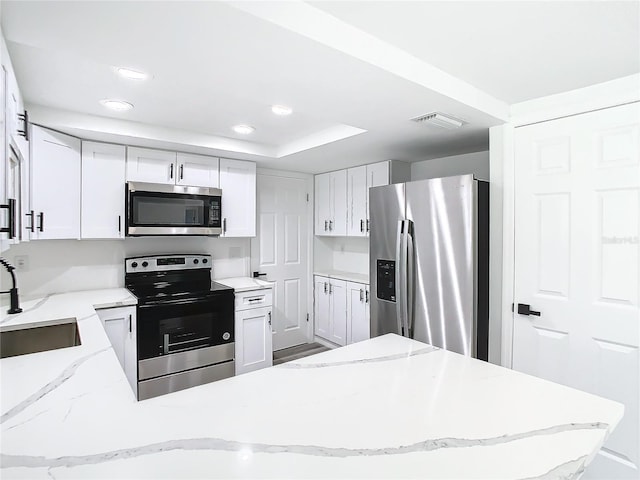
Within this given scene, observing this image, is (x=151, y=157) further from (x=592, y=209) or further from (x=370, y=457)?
(x=592, y=209)

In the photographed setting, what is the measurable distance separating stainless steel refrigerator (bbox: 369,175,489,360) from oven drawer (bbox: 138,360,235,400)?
1430mm

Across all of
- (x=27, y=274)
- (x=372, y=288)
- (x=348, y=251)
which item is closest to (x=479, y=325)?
(x=372, y=288)

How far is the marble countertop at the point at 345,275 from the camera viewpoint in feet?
12.2

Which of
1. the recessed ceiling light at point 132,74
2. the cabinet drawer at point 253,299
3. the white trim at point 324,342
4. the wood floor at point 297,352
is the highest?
the recessed ceiling light at point 132,74

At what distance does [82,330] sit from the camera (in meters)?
1.81

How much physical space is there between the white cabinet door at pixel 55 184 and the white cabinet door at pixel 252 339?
148 cm

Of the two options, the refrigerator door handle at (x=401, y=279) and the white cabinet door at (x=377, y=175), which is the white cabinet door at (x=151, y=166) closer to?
the white cabinet door at (x=377, y=175)

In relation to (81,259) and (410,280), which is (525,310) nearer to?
(410,280)

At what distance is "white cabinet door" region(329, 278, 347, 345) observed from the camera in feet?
12.6

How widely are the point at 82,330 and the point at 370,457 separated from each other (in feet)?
5.49

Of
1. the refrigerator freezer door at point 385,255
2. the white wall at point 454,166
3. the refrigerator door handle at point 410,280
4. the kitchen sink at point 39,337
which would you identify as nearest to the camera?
the kitchen sink at point 39,337

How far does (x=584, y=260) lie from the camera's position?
6.23 ft

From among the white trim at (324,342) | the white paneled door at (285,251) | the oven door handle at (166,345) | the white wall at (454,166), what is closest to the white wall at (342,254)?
the white paneled door at (285,251)

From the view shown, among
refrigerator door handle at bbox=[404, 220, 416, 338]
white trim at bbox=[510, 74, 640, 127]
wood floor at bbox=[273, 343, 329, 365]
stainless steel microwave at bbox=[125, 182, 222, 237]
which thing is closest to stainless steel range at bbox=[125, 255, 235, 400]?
stainless steel microwave at bbox=[125, 182, 222, 237]
